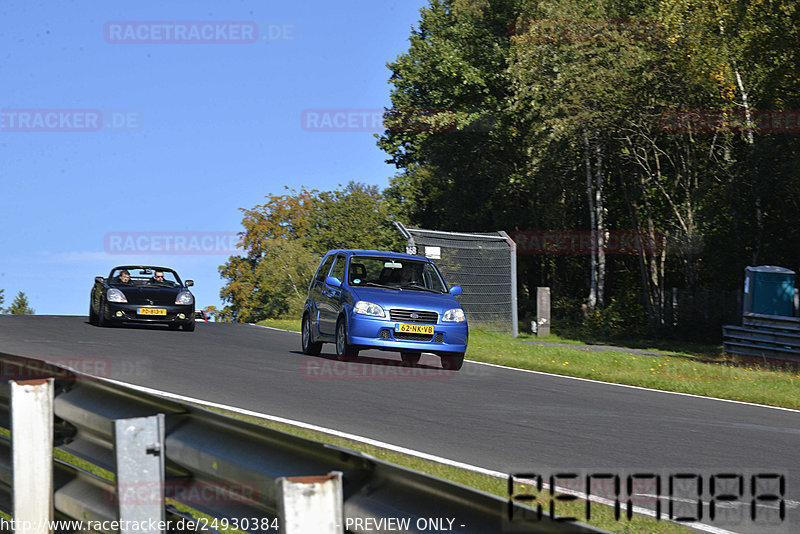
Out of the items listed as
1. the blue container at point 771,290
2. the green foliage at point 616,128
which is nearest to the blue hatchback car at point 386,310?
the blue container at point 771,290

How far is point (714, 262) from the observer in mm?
32250

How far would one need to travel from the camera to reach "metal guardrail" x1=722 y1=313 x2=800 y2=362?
902 inches

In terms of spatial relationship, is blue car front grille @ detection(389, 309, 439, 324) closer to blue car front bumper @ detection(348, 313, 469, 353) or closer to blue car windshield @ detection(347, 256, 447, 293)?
blue car front bumper @ detection(348, 313, 469, 353)

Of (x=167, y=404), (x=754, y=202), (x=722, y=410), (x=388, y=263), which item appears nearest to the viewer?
(x=167, y=404)

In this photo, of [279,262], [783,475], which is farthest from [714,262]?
[279,262]

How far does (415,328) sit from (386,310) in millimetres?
518

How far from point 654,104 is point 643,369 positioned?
1746 centimetres

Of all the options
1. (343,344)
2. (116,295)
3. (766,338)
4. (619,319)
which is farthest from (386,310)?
(619,319)

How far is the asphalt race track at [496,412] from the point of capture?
→ 762 centimetres

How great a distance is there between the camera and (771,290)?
25.9 m

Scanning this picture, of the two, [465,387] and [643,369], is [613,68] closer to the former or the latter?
[643,369]

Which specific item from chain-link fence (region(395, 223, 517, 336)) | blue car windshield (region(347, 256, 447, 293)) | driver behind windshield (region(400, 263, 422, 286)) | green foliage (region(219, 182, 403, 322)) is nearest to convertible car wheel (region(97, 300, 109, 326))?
blue car windshield (region(347, 256, 447, 293))

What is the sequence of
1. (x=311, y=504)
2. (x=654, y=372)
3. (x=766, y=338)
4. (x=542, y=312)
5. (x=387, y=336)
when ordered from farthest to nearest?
(x=542, y=312) → (x=766, y=338) → (x=654, y=372) → (x=387, y=336) → (x=311, y=504)

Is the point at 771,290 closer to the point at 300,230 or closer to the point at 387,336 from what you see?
the point at 387,336
